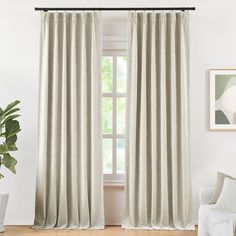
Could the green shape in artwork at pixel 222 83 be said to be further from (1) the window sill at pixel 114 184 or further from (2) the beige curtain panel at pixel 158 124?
(1) the window sill at pixel 114 184

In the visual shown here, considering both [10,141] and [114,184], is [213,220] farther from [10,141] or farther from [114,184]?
[10,141]

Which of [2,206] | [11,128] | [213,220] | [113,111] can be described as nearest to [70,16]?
[113,111]

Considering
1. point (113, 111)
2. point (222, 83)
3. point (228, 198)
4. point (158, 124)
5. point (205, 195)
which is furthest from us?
point (113, 111)

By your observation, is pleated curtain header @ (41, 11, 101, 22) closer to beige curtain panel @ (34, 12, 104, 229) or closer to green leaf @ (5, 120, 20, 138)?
beige curtain panel @ (34, 12, 104, 229)

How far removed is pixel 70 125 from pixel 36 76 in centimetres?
72

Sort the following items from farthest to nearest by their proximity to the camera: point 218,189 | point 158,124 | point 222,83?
point 222,83
point 158,124
point 218,189

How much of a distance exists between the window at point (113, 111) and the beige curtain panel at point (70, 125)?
0.99ft

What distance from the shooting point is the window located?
5719mm

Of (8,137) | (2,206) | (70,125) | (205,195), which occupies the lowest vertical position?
(2,206)

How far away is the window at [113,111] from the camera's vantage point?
572 centimetres

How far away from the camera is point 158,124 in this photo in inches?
212

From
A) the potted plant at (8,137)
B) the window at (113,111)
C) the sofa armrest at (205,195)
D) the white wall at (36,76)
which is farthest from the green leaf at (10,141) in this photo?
the sofa armrest at (205,195)

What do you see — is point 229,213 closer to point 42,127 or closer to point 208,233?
point 208,233

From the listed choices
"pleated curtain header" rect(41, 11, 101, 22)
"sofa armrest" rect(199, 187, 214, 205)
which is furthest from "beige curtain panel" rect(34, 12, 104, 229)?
"sofa armrest" rect(199, 187, 214, 205)
